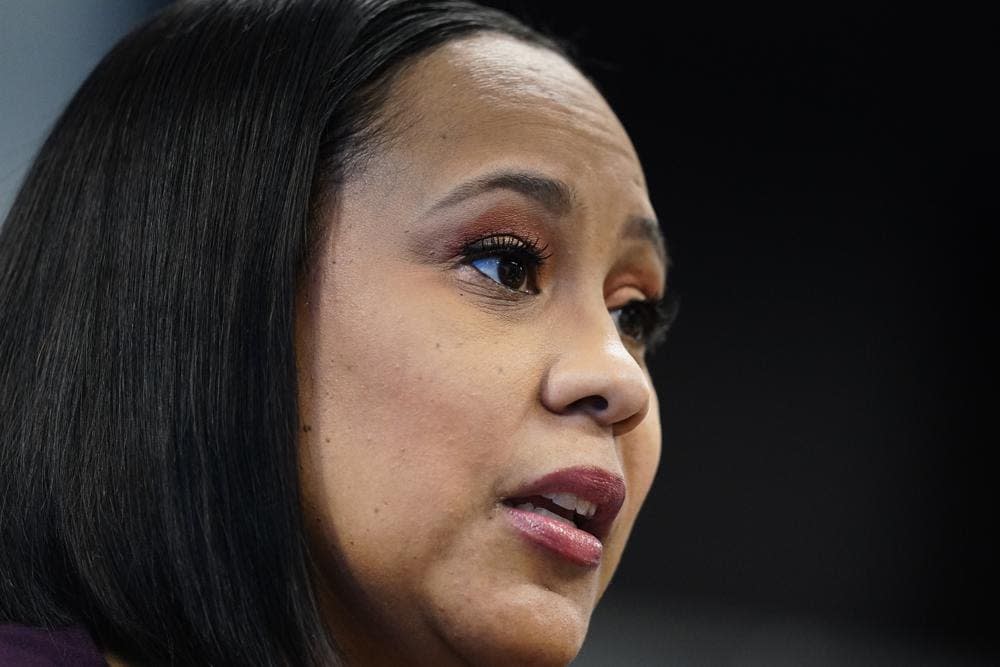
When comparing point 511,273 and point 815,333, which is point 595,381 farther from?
point 815,333

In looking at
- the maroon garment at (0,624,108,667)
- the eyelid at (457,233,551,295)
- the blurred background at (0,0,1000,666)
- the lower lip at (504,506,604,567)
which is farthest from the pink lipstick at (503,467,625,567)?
the blurred background at (0,0,1000,666)

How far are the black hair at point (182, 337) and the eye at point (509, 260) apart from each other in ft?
0.47

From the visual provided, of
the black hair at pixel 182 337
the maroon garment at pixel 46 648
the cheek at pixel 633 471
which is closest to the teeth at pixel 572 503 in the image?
the cheek at pixel 633 471

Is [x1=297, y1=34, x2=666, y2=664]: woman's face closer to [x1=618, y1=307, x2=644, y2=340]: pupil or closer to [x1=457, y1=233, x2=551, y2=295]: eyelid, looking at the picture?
[x1=457, y1=233, x2=551, y2=295]: eyelid

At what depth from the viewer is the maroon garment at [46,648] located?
0.96 meters

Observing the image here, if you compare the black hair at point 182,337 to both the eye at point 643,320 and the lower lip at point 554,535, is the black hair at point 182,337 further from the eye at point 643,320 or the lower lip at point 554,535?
the eye at point 643,320

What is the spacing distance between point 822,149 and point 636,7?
380mm

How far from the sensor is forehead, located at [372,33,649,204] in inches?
44.9

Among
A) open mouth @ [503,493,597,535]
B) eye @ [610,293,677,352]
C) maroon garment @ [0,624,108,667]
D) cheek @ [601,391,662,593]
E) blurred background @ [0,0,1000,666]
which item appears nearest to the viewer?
maroon garment @ [0,624,108,667]

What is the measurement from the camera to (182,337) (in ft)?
3.45

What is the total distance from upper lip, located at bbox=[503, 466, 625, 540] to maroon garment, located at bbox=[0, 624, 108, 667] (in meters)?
0.36

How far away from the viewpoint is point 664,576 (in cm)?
203

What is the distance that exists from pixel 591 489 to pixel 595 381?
0.31ft

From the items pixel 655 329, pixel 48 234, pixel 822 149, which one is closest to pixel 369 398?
pixel 48 234
